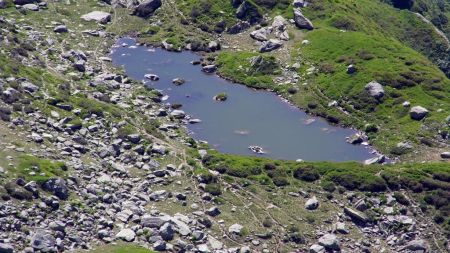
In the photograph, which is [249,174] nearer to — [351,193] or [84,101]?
[351,193]

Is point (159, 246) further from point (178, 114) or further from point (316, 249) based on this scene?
point (178, 114)

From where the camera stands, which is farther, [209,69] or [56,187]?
[209,69]

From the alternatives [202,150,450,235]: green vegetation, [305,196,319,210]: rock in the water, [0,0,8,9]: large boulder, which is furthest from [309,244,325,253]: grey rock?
[0,0,8,9]: large boulder

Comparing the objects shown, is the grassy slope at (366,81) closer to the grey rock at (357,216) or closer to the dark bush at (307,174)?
the dark bush at (307,174)

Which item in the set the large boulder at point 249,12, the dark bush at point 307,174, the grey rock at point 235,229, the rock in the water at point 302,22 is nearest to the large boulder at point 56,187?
the grey rock at point 235,229

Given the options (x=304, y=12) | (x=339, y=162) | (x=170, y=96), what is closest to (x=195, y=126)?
(x=170, y=96)

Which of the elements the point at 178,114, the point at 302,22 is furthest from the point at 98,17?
the point at 178,114
